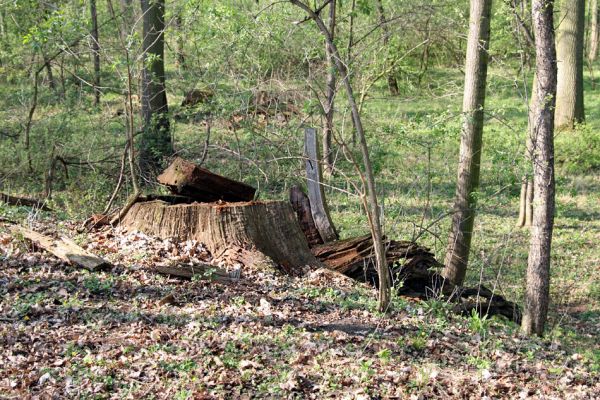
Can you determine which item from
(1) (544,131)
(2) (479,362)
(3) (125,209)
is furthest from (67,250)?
(1) (544,131)

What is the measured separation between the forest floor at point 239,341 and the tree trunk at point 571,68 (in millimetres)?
13320

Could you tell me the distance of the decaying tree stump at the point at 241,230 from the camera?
24.9ft

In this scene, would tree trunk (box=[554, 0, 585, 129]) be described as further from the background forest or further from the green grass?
the green grass

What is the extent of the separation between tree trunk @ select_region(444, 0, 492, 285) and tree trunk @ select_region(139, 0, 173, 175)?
553cm

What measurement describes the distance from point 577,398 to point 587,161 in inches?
513

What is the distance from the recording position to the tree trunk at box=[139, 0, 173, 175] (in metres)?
13.4

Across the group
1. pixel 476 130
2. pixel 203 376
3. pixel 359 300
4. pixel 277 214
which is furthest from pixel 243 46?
pixel 203 376

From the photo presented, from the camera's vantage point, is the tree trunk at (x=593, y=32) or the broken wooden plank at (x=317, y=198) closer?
the broken wooden plank at (x=317, y=198)

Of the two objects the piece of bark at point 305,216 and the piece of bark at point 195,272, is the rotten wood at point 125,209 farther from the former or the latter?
the piece of bark at point 305,216

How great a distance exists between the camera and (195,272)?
706 centimetres

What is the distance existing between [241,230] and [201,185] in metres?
1.01

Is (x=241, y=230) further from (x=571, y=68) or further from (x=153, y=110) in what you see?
(x=571, y=68)

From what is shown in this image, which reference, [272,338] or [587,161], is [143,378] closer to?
[272,338]

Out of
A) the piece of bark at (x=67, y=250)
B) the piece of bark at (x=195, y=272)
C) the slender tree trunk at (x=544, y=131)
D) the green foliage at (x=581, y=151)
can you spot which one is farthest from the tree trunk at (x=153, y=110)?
the green foliage at (x=581, y=151)
